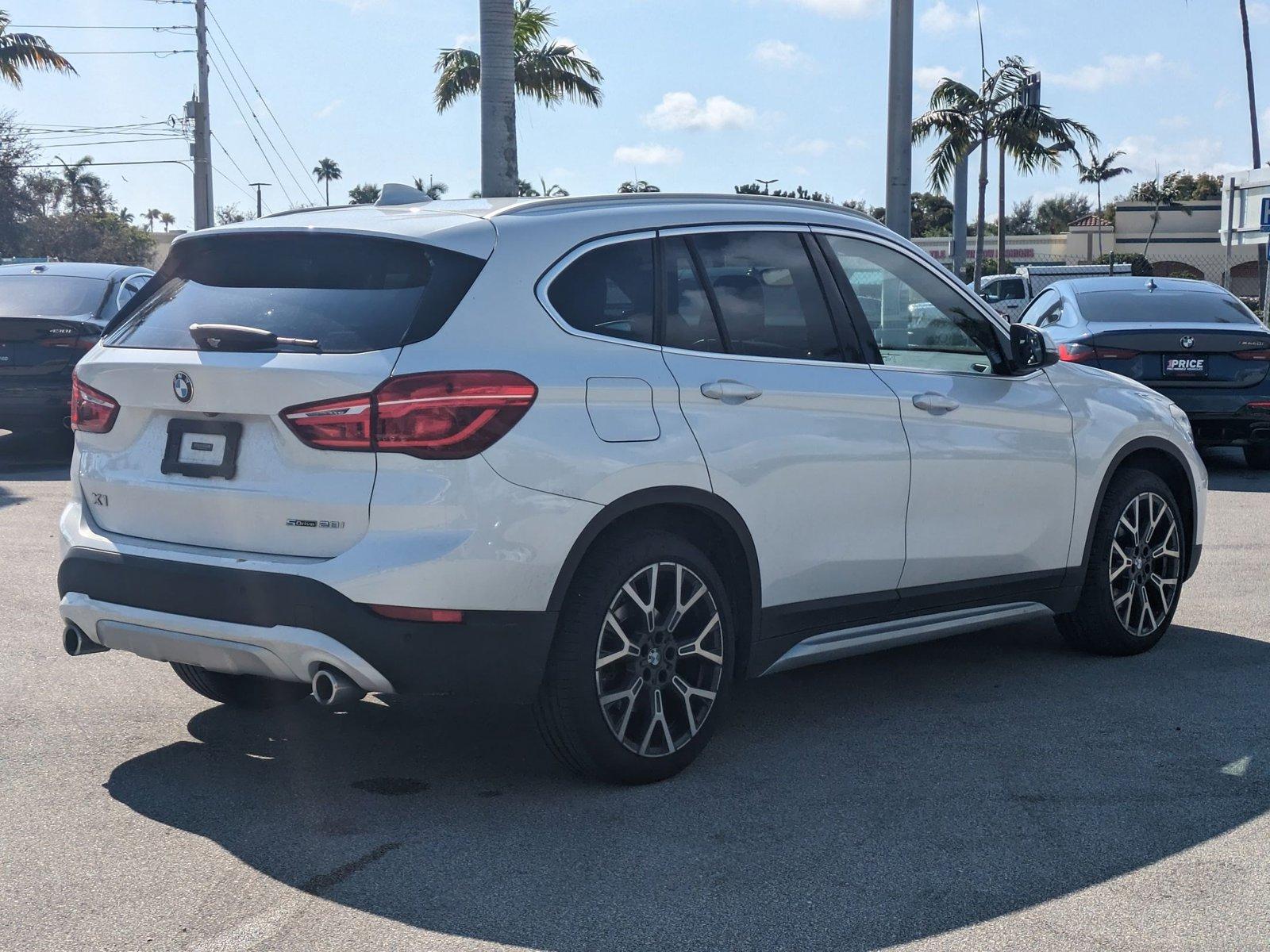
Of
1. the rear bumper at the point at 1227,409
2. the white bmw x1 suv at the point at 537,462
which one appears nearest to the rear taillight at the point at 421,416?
the white bmw x1 suv at the point at 537,462

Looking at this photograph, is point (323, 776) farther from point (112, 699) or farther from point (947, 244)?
point (947, 244)

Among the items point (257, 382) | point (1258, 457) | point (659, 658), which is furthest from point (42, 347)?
point (1258, 457)

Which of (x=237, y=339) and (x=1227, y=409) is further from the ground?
(x=237, y=339)

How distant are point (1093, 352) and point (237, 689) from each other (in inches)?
329

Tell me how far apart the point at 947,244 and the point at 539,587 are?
65092 mm

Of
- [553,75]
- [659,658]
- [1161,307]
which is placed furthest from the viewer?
[553,75]

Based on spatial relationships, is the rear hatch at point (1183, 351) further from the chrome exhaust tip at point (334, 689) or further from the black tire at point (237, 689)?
the chrome exhaust tip at point (334, 689)

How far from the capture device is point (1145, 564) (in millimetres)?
6543

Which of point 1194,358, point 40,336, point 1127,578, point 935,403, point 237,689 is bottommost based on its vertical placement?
point 237,689

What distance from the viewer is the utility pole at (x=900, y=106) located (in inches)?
508

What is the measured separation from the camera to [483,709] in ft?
18.5

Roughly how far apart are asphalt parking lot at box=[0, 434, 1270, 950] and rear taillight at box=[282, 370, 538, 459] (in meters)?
1.09

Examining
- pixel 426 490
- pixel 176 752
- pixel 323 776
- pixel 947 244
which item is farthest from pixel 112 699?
pixel 947 244

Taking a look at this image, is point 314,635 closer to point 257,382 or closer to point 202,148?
point 257,382
